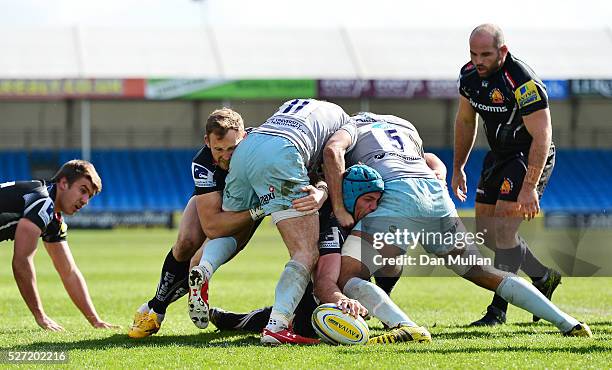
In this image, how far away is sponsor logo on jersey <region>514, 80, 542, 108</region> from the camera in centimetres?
712

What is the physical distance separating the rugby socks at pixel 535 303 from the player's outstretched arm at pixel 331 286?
3.26 ft

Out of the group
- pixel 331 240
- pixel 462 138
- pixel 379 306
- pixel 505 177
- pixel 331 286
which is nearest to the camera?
pixel 379 306

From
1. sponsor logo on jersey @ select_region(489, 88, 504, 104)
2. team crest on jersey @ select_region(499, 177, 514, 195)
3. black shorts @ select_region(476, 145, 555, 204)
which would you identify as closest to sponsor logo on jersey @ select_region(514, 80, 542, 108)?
sponsor logo on jersey @ select_region(489, 88, 504, 104)

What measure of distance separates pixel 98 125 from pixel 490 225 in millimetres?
33398

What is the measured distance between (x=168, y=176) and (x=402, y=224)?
3240cm

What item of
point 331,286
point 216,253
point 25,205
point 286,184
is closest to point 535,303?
point 331,286

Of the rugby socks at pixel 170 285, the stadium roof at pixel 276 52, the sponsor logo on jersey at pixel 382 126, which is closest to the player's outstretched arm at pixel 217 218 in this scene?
the rugby socks at pixel 170 285

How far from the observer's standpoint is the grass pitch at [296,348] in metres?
5.45

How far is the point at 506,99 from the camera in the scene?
7.46 meters

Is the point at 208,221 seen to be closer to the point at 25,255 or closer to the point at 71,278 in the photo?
the point at 25,255

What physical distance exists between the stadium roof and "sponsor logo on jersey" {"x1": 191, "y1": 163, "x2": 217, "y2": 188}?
97.1 ft

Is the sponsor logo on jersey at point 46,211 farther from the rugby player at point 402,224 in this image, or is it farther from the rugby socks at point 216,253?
the rugby player at point 402,224

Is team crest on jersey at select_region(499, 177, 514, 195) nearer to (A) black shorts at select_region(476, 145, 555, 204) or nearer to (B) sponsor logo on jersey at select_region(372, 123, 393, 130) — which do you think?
(A) black shorts at select_region(476, 145, 555, 204)

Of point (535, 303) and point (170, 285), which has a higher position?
point (535, 303)
